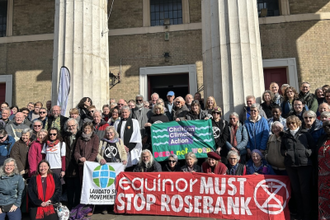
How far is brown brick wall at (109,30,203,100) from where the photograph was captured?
12.3 meters

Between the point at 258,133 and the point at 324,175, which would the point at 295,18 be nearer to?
the point at 258,133

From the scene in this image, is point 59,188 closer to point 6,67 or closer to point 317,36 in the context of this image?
point 6,67

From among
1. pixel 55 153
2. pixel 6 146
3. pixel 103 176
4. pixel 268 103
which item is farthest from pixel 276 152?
pixel 6 146

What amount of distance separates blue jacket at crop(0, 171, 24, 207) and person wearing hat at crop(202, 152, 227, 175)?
3.50m

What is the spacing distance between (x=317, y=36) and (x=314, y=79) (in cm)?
174

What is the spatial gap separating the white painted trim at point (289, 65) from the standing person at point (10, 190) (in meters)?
9.85

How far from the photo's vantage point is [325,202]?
463 cm

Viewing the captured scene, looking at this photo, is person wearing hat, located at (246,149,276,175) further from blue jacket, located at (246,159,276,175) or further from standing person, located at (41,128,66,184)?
standing person, located at (41,128,66,184)

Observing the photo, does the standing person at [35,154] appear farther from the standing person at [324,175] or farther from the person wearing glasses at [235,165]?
the standing person at [324,175]

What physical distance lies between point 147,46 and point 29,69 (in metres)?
5.29

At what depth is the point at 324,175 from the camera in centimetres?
465

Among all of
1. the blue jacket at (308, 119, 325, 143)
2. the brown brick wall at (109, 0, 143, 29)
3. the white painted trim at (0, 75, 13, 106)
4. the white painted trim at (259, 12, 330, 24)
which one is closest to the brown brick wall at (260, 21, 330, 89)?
the white painted trim at (259, 12, 330, 24)

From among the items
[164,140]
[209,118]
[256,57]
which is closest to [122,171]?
[164,140]

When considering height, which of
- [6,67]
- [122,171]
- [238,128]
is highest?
[6,67]
